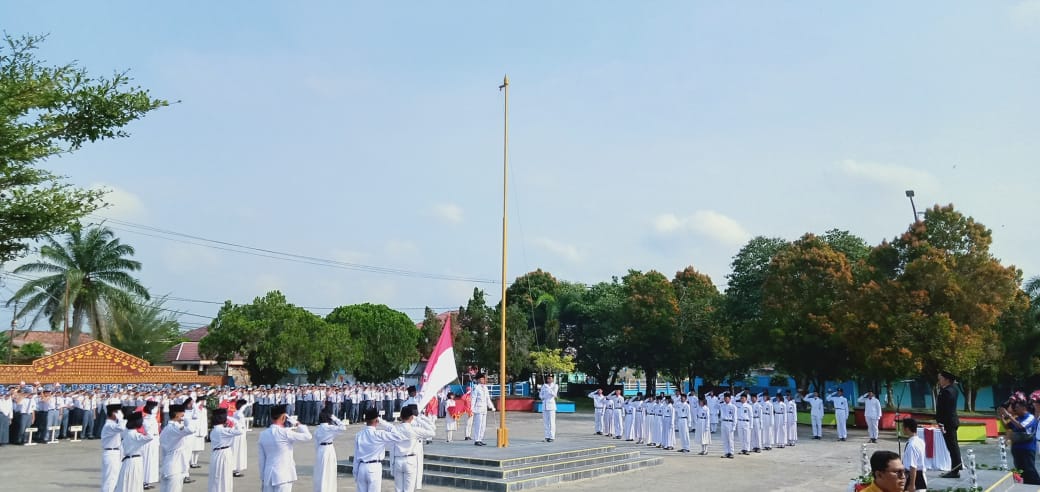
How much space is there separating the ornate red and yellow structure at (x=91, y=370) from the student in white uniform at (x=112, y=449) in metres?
16.8

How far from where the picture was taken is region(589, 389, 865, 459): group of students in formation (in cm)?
1862

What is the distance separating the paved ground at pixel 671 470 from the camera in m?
13.4

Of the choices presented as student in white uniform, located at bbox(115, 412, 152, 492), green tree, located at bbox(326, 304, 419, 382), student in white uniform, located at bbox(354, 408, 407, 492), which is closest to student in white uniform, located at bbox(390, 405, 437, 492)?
student in white uniform, located at bbox(354, 408, 407, 492)

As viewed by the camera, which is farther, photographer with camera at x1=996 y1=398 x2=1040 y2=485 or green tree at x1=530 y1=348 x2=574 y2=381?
green tree at x1=530 y1=348 x2=574 y2=381

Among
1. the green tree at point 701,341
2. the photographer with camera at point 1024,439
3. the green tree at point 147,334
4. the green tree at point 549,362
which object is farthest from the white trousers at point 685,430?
the green tree at point 147,334

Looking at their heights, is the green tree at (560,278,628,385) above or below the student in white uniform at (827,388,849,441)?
above

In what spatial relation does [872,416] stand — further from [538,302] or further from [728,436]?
[538,302]

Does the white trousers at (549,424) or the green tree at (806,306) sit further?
the green tree at (806,306)

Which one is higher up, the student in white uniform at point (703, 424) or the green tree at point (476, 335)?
the green tree at point (476, 335)

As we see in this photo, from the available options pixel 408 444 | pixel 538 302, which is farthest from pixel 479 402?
pixel 538 302

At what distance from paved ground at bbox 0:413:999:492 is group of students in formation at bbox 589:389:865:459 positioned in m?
0.47

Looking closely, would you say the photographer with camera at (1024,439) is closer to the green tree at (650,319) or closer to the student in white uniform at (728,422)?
the student in white uniform at (728,422)

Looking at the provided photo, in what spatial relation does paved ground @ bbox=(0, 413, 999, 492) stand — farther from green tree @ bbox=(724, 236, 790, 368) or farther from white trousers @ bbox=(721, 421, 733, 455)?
green tree @ bbox=(724, 236, 790, 368)

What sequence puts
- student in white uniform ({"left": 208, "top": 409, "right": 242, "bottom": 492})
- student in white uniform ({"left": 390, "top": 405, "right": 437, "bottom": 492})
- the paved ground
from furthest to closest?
the paved ground < student in white uniform ({"left": 208, "top": 409, "right": 242, "bottom": 492}) < student in white uniform ({"left": 390, "top": 405, "right": 437, "bottom": 492})
